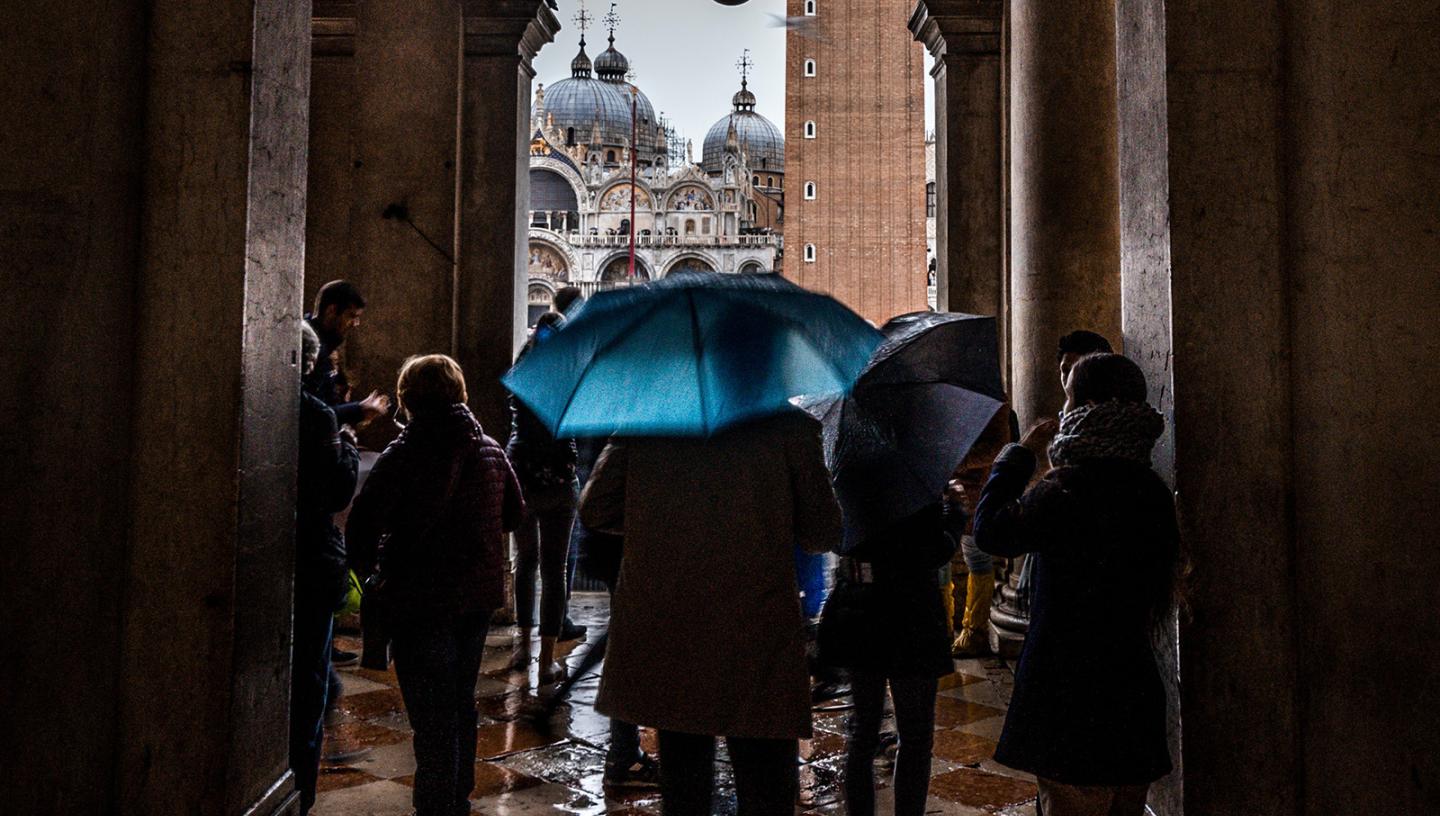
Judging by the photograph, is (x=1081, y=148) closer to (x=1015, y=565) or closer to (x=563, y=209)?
(x=1015, y=565)

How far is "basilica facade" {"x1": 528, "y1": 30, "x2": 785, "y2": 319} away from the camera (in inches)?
2370

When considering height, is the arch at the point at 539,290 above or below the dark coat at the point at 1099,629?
above

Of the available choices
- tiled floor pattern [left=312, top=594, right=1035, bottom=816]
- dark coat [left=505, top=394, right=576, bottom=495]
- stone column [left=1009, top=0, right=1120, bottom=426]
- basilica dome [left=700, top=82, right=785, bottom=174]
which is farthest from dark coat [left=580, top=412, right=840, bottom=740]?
basilica dome [left=700, top=82, right=785, bottom=174]

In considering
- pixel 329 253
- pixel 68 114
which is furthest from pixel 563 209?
pixel 68 114

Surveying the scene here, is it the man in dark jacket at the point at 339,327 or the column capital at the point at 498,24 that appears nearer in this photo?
the man in dark jacket at the point at 339,327

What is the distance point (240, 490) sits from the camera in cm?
225

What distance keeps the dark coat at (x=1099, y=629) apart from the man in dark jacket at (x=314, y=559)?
1.68m

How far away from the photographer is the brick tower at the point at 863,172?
39.5 metres

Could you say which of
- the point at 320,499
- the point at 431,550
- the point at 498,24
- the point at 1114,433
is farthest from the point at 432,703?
the point at 498,24

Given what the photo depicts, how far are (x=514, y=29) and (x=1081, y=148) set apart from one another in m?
3.01

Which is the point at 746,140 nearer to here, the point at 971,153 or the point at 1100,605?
the point at 971,153

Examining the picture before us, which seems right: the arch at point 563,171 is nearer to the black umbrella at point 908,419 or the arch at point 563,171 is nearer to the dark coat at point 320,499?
the dark coat at point 320,499

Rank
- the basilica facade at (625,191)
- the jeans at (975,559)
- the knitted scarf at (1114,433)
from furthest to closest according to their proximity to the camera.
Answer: the basilica facade at (625,191), the jeans at (975,559), the knitted scarf at (1114,433)

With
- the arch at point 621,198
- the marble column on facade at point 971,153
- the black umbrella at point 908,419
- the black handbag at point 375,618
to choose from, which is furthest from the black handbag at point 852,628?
the arch at point 621,198
